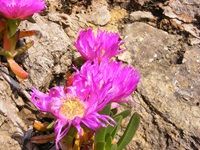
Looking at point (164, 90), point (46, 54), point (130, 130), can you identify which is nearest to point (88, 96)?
point (130, 130)

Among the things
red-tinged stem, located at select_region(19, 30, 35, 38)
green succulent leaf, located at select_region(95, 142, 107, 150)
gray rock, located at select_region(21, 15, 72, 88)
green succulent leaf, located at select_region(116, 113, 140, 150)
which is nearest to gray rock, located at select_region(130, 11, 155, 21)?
gray rock, located at select_region(21, 15, 72, 88)

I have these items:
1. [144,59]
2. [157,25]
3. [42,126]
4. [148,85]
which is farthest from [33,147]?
[157,25]

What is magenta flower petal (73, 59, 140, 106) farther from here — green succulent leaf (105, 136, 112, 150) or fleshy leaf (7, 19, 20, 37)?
fleshy leaf (7, 19, 20, 37)

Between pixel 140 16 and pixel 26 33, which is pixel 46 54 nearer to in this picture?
pixel 26 33

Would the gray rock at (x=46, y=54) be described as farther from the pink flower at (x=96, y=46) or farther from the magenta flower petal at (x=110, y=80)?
the magenta flower petal at (x=110, y=80)

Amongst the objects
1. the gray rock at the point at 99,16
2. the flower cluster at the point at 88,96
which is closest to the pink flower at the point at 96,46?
the flower cluster at the point at 88,96
